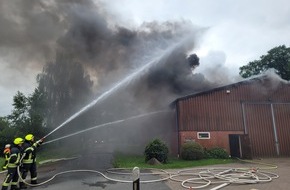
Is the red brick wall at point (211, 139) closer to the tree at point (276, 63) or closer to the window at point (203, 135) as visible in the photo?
the window at point (203, 135)

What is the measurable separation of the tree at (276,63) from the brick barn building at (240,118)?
17.0 metres

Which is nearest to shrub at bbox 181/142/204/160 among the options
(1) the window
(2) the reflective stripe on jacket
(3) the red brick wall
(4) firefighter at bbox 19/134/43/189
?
(3) the red brick wall

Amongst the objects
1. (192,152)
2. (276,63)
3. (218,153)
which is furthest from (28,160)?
(276,63)

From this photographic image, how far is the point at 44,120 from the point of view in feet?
107

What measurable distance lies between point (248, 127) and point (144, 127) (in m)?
11.7

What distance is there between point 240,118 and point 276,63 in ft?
77.6

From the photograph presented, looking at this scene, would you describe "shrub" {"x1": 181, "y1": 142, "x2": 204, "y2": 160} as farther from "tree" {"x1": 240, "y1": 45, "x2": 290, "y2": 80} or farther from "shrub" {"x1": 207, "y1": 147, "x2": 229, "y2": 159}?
"tree" {"x1": 240, "y1": 45, "x2": 290, "y2": 80}

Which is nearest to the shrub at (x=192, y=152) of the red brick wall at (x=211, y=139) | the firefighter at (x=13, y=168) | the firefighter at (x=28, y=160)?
the red brick wall at (x=211, y=139)

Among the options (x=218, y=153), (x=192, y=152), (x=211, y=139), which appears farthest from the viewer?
(x=211, y=139)

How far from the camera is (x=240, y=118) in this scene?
910 inches

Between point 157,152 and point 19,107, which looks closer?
point 157,152

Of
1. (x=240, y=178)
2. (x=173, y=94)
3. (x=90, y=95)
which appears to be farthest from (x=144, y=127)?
(x=240, y=178)

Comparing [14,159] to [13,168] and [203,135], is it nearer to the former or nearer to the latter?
[13,168]

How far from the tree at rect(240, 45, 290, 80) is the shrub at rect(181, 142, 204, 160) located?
24939 mm
